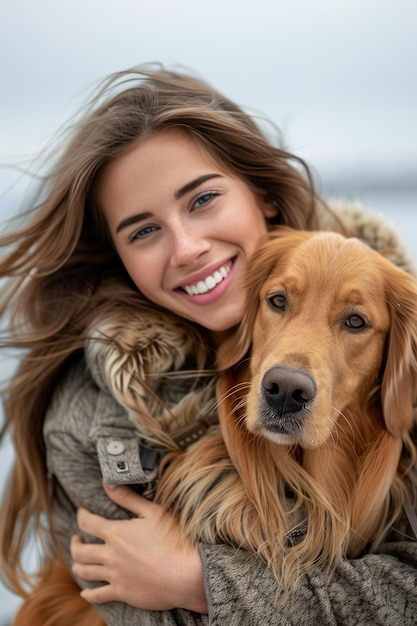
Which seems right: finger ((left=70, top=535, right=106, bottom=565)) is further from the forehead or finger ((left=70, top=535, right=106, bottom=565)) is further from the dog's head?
the forehead

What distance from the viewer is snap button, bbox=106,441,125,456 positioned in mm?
1786

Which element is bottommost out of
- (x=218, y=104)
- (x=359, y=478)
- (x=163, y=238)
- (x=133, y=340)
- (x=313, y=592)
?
(x=313, y=592)

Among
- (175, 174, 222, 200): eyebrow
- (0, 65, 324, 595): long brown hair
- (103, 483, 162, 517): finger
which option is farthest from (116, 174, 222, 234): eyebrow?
(103, 483, 162, 517): finger

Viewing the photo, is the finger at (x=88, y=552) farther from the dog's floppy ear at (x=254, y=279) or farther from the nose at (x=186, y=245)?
the nose at (x=186, y=245)

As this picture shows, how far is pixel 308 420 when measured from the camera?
60.1 inches

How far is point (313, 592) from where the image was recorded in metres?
1.62

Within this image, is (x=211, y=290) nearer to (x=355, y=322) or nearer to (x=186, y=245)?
(x=186, y=245)

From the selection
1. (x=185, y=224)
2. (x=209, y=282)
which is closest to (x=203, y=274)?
(x=209, y=282)

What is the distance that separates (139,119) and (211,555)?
1146mm

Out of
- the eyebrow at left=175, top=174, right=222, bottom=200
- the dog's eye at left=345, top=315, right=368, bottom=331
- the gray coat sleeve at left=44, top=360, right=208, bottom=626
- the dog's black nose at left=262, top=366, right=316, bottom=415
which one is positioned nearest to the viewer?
the dog's black nose at left=262, top=366, right=316, bottom=415

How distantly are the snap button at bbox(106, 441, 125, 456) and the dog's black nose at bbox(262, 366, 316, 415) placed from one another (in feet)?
1.50

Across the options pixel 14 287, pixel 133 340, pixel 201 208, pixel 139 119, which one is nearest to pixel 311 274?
pixel 201 208

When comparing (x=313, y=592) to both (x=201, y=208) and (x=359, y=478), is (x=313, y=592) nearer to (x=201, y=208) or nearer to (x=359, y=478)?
(x=359, y=478)

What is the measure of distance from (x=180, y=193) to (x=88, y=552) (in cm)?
98
